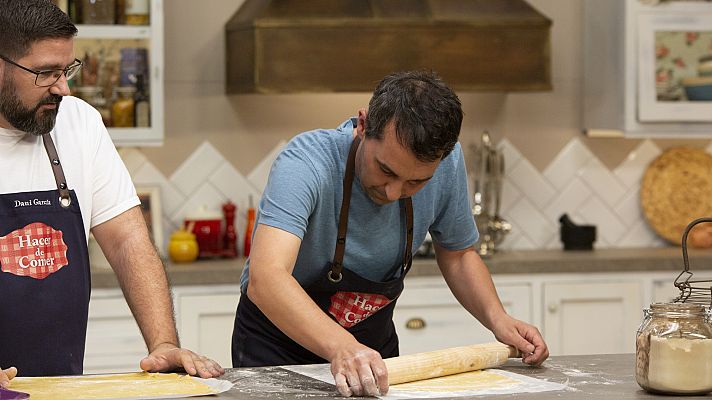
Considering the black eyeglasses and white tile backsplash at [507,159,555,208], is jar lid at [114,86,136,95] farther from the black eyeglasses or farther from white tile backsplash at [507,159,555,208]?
the black eyeglasses

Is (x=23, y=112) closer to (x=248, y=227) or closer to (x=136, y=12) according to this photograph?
(x=136, y=12)

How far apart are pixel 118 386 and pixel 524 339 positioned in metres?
0.88

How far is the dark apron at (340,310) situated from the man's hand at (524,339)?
0.85 feet

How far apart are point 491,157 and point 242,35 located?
1.14m

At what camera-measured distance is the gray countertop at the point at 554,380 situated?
6.88ft

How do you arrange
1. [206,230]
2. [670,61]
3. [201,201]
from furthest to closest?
[201,201] < [670,61] < [206,230]

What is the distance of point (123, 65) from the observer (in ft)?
13.9

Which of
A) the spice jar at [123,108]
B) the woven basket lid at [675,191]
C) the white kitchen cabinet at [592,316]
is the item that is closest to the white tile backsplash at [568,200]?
the woven basket lid at [675,191]

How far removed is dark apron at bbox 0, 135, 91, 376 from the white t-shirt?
3 cm

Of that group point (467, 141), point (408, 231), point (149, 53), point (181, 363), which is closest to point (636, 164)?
point (467, 141)

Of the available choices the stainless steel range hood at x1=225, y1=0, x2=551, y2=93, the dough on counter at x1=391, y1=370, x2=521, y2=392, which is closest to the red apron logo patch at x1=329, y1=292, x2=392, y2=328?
the dough on counter at x1=391, y1=370, x2=521, y2=392

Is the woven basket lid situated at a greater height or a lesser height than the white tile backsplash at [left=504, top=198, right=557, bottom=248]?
greater

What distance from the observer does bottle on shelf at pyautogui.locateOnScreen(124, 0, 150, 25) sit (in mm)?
4227

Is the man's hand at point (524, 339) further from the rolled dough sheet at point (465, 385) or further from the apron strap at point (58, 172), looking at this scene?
the apron strap at point (58, 172)
